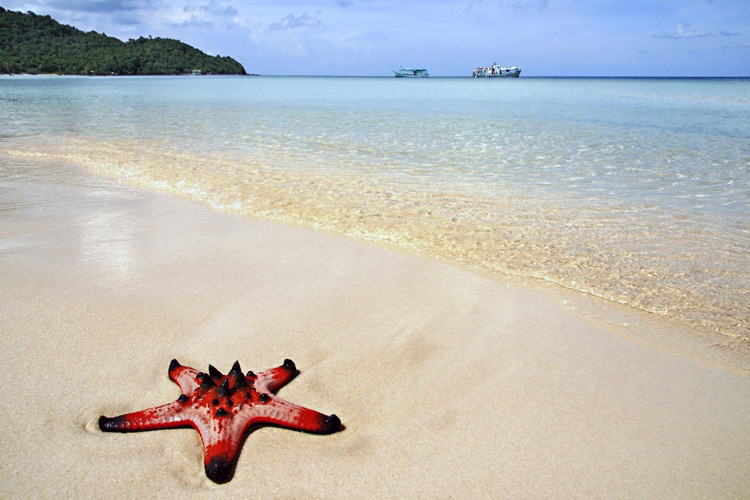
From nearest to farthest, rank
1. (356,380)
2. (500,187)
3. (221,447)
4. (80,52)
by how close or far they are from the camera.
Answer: (221,447), (356,380), (500,187), (80,52)

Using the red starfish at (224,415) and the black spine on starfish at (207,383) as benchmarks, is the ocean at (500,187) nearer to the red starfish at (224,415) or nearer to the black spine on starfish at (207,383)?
the red starfish at (224,415)

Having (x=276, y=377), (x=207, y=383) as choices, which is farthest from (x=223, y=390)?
(x=276, y=377)

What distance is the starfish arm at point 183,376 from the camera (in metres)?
2.52

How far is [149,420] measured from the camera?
225 cm

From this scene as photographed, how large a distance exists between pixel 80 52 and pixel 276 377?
394ft

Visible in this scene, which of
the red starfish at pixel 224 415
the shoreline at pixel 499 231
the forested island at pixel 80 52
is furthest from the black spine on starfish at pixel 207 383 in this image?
the forested island at pixel 80 52

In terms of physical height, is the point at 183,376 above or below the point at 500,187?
below

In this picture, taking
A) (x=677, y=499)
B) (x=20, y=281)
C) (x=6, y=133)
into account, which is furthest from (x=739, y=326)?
(x=6, y=133)

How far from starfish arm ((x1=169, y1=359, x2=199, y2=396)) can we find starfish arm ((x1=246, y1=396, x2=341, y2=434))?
456 millimetres

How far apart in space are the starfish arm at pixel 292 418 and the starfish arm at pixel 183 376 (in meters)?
0.46

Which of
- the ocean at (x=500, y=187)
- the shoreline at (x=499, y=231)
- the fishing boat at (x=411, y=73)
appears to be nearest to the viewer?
the shoreline at (x=499, y=231)

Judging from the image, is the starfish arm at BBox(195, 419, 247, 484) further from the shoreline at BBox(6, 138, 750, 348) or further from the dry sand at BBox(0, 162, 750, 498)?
the shoreline at BBox(6, 138, 750, 348)

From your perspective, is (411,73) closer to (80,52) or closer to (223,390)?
(80,52)

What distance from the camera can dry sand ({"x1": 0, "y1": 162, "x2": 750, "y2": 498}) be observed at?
212 centimetres
